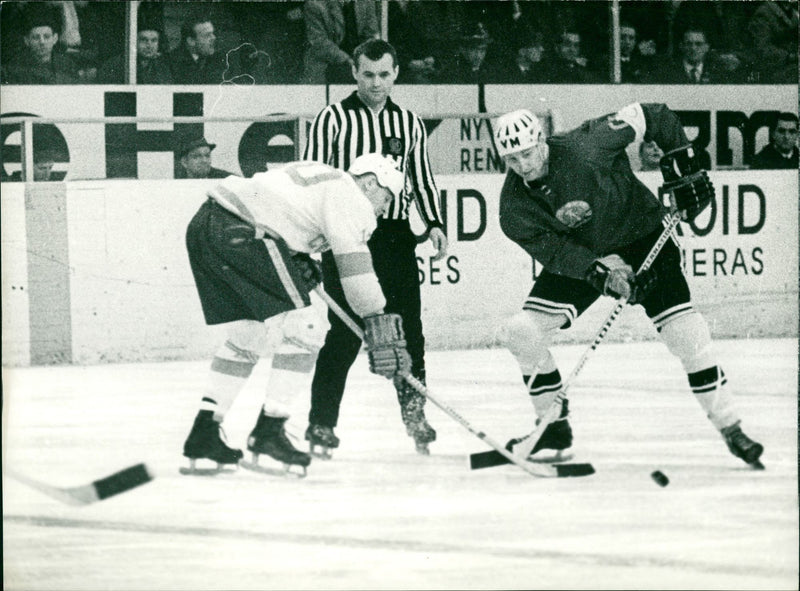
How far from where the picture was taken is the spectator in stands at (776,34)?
4816mm

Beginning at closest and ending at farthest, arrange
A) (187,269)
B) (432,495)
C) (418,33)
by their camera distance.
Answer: (432,495), (418,33), (187,269)

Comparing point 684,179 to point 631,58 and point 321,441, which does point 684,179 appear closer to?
point 631,58

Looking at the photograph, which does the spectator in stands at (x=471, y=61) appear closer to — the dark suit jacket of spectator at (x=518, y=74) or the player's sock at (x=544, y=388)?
the dark suit jacket of spectator at (x=518, y=74)

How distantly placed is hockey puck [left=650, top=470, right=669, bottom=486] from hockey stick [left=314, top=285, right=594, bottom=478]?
7.2 inches

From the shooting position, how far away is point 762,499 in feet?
14.3

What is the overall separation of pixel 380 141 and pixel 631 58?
985 mm

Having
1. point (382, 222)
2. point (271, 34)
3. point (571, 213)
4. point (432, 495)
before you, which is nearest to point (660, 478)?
point (432, 495)

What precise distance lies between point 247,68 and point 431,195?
0.64 metres

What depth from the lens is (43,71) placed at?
5.01 metres

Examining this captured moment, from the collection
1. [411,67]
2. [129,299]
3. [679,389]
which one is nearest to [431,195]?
[411,67]

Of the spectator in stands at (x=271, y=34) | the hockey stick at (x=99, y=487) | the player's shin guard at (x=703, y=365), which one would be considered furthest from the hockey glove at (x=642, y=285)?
the hockey stick at (x=99, y=487)

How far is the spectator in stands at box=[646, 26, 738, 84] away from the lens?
16.7 feet

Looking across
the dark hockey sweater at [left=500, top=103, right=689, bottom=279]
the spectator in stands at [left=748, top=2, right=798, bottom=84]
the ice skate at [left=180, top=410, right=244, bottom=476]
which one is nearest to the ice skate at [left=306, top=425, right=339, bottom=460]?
the ice skate at [left=180, top=410, right=244, bottom=476]

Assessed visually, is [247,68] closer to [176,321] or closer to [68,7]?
[68,7]
